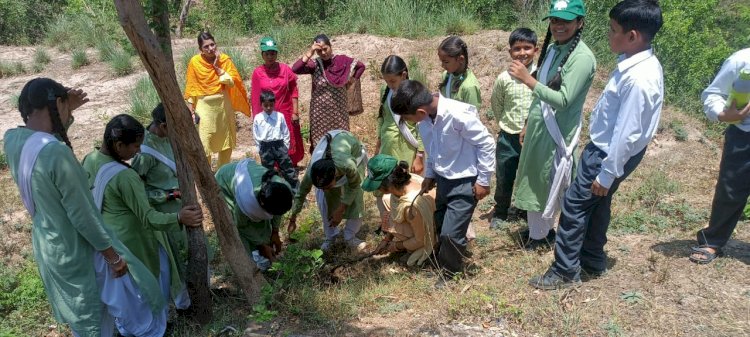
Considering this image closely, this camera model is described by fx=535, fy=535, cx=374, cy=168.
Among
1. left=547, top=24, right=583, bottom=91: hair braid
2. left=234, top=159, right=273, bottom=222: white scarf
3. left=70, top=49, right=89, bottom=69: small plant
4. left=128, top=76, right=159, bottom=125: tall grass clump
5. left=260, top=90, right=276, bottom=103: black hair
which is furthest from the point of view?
left=70, top=49, right=89, bottom=69: small plant

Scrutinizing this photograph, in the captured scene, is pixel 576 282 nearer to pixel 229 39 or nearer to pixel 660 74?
pixel 660 74

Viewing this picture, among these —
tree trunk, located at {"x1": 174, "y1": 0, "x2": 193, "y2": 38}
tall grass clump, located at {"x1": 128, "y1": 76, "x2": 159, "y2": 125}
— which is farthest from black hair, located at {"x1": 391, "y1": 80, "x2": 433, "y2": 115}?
tree trunk, located at {"x1": 174, "y1": 0, "x2": 193, "y2": 38}

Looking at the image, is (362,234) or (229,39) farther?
(229,39)

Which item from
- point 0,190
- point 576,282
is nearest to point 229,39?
point 0,190

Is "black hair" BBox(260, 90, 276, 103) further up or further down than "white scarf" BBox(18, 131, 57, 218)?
further down

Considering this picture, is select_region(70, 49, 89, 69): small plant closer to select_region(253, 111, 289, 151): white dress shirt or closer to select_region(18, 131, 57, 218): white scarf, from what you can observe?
select_region(253, 111, 289, 151): white dress shirt

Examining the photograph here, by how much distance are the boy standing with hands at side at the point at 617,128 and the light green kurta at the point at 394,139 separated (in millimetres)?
1606

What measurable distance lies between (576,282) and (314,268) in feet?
5.54

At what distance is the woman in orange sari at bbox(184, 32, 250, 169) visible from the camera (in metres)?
5.57

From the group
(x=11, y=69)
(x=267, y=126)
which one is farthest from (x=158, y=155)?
(x=11, y=69)

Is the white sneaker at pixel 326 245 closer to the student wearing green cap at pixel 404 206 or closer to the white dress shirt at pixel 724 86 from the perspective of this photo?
the student wearing green cap at pixel 404 206

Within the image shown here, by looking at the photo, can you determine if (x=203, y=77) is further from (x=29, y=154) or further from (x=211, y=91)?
(x=29, y=154)

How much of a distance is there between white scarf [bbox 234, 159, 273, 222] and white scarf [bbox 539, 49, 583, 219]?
192cm

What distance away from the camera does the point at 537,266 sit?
3.73 meters
